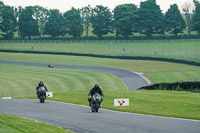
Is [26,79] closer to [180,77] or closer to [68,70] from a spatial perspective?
[68,70]

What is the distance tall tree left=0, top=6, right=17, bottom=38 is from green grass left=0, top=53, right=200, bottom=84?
58.1 m

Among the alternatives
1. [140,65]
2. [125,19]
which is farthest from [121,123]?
[125,19]

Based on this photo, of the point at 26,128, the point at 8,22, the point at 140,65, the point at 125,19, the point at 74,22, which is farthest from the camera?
the point at 74,22

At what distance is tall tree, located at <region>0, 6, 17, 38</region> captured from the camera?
148m

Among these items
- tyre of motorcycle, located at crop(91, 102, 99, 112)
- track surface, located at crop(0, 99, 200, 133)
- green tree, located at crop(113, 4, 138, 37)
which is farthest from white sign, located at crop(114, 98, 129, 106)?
green tree, located at crop(113, 4, 138, 37)

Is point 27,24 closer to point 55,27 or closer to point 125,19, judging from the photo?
point 55,27

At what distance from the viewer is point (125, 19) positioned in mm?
145750

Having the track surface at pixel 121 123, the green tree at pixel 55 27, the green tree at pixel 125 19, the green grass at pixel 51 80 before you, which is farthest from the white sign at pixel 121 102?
the green tree at pixel 55 27

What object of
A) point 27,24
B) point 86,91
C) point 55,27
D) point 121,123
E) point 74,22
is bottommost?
point 86,91

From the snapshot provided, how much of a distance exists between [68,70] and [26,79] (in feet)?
38.7

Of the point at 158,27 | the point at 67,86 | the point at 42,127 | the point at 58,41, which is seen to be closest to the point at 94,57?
the point at 67,86

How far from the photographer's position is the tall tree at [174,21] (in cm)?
14400

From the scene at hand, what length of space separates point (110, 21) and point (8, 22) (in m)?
33.9

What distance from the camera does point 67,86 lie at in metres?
50.1
